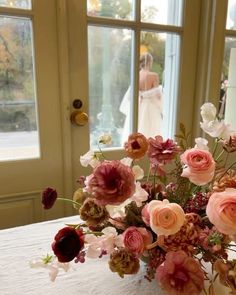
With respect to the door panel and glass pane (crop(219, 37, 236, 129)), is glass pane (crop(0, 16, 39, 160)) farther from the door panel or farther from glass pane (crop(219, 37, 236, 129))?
glass pane (crop(219, 37, 236, 129))

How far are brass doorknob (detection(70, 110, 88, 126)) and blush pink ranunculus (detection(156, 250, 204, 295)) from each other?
80cm

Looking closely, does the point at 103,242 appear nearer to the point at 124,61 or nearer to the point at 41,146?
the point at 41,146

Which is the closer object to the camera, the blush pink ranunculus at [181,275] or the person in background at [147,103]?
the blush pink ranunculus at [181,275]

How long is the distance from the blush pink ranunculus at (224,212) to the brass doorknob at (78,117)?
32.1 inches

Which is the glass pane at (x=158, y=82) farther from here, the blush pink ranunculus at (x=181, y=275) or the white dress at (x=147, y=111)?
the blush pink ranunculus at (x=181, y=275)

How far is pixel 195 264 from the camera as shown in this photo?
453mm

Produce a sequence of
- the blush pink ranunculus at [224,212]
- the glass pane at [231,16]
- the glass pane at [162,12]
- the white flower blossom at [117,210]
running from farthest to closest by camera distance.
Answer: the glass pane at [231,16], the glass pane at [162,12], the white flower blossom at [117,210], the blush pink ranunculus at [224,212]

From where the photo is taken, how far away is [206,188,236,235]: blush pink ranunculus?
41cm

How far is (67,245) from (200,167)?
0.89 feet


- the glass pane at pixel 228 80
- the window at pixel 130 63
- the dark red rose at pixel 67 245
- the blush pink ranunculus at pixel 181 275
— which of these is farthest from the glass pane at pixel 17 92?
the glass pane at pixel 228 80

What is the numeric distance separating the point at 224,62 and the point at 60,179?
105 centimetres

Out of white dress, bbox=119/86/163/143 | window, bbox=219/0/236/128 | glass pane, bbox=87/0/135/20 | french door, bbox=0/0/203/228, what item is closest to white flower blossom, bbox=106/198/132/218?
french door, bbox=0/0/203/228

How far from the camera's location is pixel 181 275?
44cm

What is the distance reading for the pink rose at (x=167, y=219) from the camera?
0.43m
